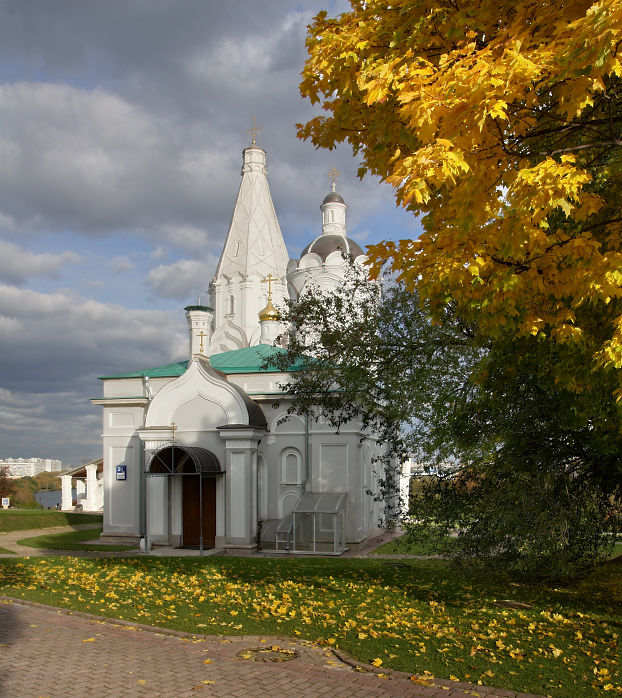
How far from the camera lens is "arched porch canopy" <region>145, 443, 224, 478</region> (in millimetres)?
20219

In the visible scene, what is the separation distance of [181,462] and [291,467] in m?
3.67

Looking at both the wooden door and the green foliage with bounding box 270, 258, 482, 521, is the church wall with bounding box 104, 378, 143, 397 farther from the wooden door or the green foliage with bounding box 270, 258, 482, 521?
the green foliage with bounding box 270, 258, 482, 521

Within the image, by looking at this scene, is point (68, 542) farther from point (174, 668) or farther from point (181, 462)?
point (174, 668)

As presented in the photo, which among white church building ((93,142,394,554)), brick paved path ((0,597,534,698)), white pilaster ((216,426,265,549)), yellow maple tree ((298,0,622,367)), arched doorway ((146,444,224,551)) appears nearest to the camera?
yellow maple tree ((298,0,622,367))

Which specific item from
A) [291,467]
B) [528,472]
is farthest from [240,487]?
[528,472]

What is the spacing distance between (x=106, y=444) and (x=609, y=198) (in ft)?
69.6

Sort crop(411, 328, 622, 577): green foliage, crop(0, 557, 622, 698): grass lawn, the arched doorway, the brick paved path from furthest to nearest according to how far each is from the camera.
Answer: the arched doorway → crop(411, 328, 622, 577): green foliage → crop(0, 557, 622, 698): grass lawn → the brick paved path

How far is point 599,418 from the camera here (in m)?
7.15

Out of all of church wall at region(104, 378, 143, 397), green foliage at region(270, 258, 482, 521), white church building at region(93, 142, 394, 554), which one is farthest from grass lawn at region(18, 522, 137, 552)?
green foliage at region(270, 258, 482, 521)

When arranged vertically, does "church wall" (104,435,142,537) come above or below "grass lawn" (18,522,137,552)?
above

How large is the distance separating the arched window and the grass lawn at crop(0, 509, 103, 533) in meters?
12.5

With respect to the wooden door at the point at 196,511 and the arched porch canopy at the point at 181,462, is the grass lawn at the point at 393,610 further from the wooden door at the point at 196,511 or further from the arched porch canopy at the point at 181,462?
the wooden door at the point at 196,511

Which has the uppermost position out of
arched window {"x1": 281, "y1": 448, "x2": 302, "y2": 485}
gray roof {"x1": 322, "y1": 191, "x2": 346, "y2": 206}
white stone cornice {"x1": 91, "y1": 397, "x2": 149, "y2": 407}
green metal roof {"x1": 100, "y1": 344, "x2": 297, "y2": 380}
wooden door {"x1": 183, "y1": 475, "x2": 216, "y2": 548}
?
gray roof {"x1": 322, "y1": 191, "x2": 346, "y2": 206}

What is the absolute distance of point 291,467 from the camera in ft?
73.6
